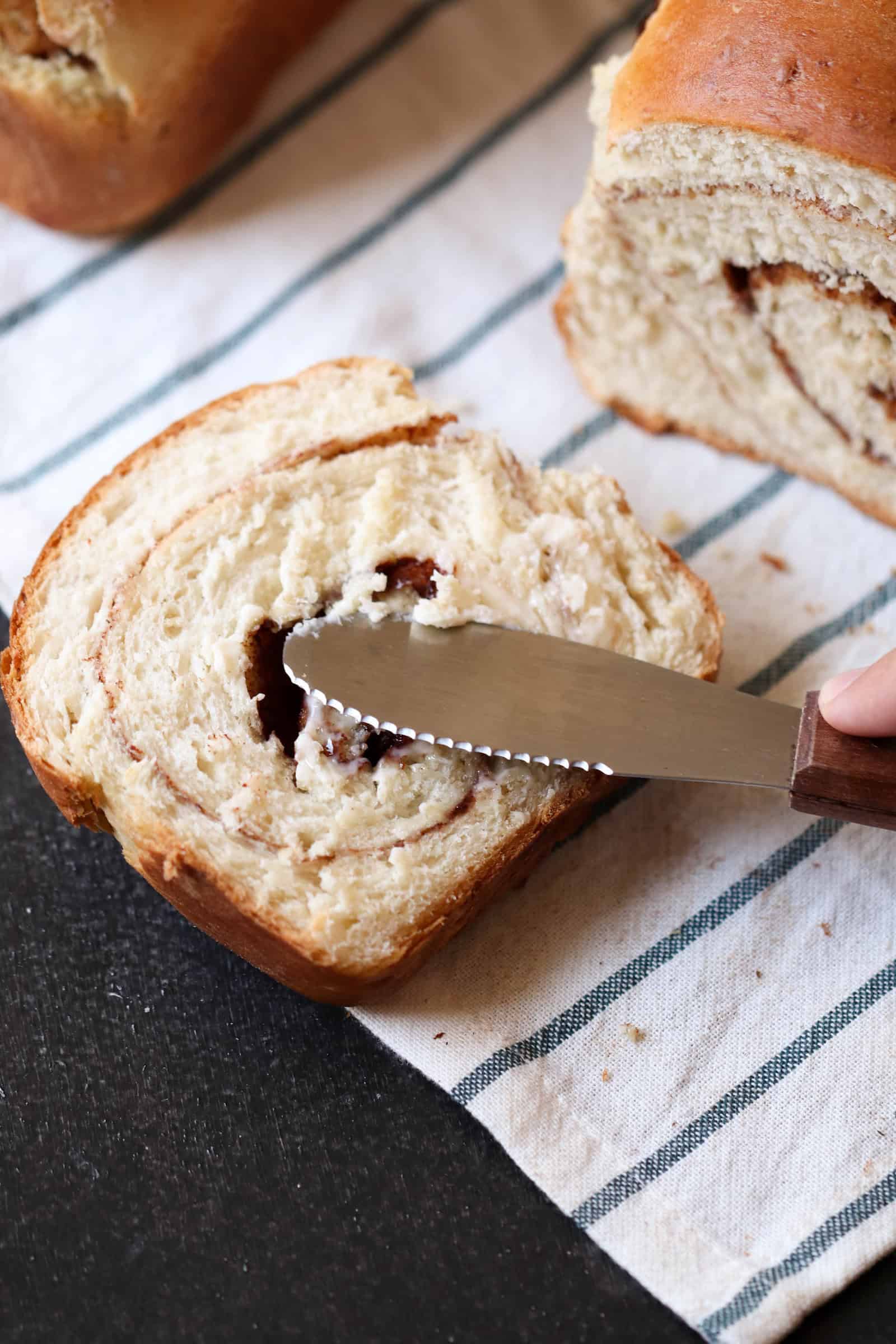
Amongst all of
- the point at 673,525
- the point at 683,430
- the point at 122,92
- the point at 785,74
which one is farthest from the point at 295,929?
the point at 122,92

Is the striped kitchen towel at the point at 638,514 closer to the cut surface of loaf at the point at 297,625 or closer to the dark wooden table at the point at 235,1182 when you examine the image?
the dark wooden table at the point at 235,1182

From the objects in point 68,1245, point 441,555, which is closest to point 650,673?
point 441,555

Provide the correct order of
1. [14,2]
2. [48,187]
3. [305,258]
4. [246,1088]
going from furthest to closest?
[305,258] → [48,187] → [14,2] → [246,1088]

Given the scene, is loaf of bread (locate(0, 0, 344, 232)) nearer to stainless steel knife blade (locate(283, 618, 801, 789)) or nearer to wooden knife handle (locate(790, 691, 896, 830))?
stainless steel knife blade (locate(283, 618, 801, 789))

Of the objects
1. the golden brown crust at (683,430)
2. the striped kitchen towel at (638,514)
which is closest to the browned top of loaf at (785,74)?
the golden brown crust at (683,430)

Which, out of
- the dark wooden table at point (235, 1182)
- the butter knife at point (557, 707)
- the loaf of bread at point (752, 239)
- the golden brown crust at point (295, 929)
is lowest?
the dark wooden table at point (235, 1182)

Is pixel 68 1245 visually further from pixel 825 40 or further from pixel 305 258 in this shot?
pixel 825 40

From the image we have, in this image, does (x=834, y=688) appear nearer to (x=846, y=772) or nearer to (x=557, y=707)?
(x=846, y=772)
